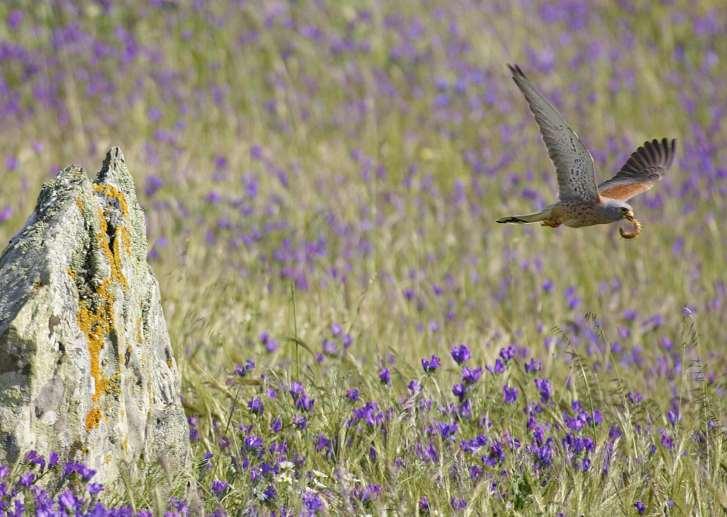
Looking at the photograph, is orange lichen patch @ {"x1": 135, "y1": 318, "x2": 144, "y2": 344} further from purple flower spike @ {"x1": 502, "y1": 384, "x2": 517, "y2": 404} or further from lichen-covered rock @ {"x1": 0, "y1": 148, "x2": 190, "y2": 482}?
purple flower spike @ {"x1": 502, "y1": 384, "x2": 517, "y2": 404}

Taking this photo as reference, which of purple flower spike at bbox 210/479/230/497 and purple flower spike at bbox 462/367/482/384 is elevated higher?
purple flower spike at bbox 462/367/482/384

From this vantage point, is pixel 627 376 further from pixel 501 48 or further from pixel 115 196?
pixel 501 48

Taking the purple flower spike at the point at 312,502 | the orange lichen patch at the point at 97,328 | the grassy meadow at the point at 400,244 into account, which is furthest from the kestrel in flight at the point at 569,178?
the orange lichen patch at the point at 97,328

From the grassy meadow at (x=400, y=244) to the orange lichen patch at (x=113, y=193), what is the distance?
27.1 inches

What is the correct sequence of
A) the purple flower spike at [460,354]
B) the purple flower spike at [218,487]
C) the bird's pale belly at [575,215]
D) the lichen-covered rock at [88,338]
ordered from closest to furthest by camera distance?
the lichen-covered rock at [88,338] → the purple flower spike at [218,487] → the bird's pale belly at [575,215] → the purple flower spike at [460,354]

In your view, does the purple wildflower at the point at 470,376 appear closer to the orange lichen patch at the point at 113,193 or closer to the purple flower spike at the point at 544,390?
the purple flower spike at the point at 544,390

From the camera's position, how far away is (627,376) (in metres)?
4.34

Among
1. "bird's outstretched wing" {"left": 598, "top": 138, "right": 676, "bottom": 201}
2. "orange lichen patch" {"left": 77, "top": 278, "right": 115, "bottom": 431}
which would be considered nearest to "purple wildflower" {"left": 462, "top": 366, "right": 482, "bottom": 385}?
"bird's outstretched wing" {"left": 598, "top": 138, "right": 676, "bottom": 201}

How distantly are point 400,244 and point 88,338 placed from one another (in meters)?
3.19

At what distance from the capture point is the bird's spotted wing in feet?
10.2

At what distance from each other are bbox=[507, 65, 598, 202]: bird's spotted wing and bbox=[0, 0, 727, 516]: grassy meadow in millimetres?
403

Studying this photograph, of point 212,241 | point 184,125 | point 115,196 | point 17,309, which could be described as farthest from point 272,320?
point 184,125

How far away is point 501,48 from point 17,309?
23.5 feet

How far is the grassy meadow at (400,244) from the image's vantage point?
296 centimetres
